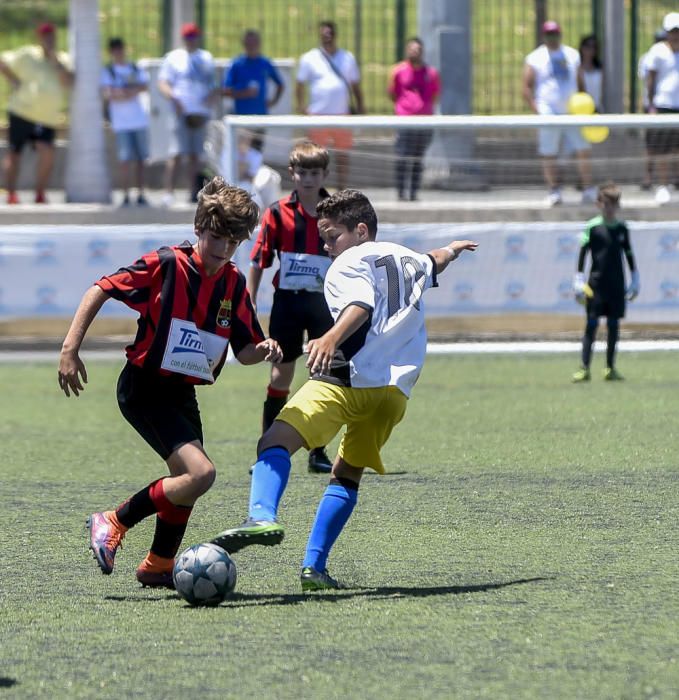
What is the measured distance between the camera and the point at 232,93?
651 inches

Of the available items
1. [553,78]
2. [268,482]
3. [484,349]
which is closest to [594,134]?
[553,78]

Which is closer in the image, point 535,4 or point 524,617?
point 524,617

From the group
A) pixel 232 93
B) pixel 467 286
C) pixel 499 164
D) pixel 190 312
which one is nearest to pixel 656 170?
pixel 499 164

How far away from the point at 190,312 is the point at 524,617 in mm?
1674

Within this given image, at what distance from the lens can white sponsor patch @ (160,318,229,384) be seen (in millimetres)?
5727

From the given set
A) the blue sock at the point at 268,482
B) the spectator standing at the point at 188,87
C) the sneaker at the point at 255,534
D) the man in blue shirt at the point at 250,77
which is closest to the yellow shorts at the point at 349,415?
the blue sock at the point at 268,482

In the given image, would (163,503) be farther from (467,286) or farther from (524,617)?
(467,286)

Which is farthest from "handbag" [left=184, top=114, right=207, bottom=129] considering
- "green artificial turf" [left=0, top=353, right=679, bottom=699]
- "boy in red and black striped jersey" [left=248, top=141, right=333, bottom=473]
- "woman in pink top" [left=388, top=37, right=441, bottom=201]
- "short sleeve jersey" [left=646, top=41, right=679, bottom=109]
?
"boy in red and black striped jersey" [left=248, top=141, right=333, bottom=473]

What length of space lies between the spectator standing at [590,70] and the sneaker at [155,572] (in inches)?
479

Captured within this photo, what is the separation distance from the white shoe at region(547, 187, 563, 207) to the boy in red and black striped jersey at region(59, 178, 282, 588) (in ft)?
31.7

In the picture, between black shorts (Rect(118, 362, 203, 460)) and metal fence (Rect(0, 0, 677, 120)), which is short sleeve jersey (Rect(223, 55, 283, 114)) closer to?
metal fence (Rect(0, 0, 677, 120))

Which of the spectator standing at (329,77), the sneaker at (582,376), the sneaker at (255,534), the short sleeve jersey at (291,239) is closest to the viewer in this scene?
the sneaker at (255,534)

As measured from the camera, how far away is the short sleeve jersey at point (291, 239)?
849 cm

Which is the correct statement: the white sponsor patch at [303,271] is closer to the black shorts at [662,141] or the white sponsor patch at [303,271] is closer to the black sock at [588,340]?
the black sock at [588,340]
